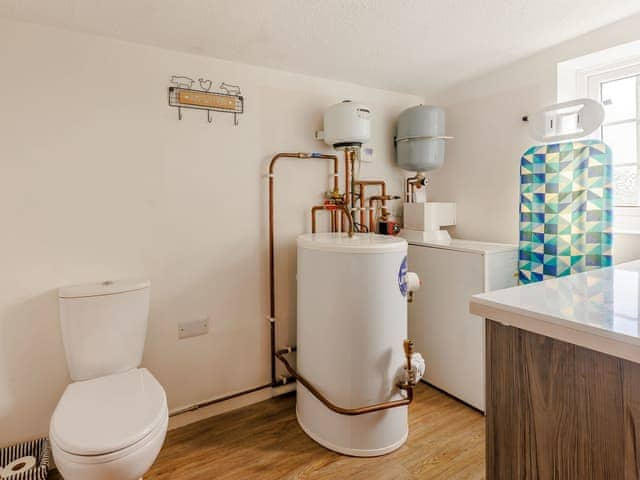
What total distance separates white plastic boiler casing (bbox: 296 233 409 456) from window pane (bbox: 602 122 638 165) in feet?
4.30

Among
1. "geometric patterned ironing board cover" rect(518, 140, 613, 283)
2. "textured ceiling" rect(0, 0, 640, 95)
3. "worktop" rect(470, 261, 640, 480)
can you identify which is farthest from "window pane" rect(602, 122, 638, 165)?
"worktop" rect(470, 261, 640, 480)

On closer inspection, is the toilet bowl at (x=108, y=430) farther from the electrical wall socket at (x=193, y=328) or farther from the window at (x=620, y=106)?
the window at (x=620, y=106)

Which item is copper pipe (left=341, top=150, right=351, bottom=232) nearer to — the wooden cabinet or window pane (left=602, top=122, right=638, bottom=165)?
window pane (left=602, top=122, right=638, bottom=165)

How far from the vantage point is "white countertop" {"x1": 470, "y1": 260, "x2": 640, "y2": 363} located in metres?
0.70

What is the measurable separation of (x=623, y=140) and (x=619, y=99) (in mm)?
231

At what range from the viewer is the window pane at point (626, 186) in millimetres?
1948

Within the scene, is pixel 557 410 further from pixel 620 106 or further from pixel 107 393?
pixel 620 106

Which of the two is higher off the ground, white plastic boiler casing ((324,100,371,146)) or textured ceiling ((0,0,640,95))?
textured ceiling ((0,0,640,95))

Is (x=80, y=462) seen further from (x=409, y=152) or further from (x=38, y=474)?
(x=409, y=152)

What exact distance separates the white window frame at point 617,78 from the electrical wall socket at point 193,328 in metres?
2.30

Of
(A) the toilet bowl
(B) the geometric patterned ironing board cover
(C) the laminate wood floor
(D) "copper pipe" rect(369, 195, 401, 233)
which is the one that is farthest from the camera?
(D) "copper pipe" rect(369, 195, 401, 233)

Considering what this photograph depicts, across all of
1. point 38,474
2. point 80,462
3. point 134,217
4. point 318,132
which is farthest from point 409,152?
point 38,474

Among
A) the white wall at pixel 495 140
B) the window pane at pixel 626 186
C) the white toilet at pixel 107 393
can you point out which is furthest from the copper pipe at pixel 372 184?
the white toilet at pixel 107 393

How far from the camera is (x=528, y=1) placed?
1594 millimetres
